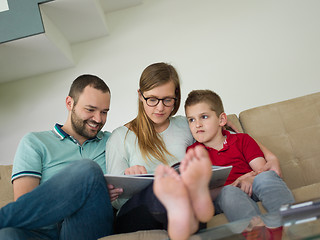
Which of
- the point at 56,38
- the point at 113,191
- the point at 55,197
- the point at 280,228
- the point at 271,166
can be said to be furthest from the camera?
the point at 56,38

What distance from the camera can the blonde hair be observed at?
4.96ft

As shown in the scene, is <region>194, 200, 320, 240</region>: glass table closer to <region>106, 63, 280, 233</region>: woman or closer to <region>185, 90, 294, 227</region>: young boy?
Result: <region>185, 90, 294, 227</region>: young boy

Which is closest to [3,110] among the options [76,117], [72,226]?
[76,117]

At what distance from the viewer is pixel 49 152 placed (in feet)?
4.96

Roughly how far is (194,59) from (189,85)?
211mm

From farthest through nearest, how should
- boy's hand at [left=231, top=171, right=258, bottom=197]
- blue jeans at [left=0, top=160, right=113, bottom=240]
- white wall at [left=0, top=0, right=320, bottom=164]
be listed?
white wall at [left=0, top=0, right=320, bottom=164] → boy's hand at [left=231, top=171, right=258, bottom=197] → blue jeans at [left=0, top=160, right=113, bottom=240]

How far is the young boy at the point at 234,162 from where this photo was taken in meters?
1.19

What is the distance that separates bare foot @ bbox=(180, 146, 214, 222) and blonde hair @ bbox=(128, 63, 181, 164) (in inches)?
23.8

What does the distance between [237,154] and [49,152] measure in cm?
85

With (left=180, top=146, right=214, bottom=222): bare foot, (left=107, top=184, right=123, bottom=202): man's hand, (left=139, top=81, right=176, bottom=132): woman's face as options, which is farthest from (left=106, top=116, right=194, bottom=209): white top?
(left=180, top=146, right=214, bottom=222): bare foot

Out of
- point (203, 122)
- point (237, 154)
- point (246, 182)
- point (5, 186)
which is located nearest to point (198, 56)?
point (203, 122)

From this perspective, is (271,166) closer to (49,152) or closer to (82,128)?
(82,128)

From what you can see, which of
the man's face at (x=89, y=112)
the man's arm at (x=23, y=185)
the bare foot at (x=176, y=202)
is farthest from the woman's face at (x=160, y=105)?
the bare foot at (x=176, y=202)

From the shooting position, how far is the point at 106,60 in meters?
2.55
